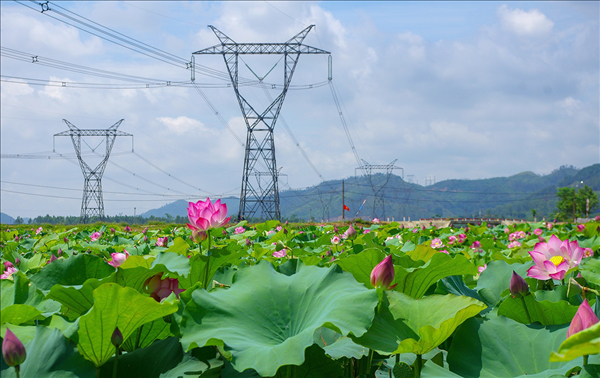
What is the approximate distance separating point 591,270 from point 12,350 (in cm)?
211

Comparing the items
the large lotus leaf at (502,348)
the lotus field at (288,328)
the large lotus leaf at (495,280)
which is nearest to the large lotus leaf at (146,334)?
the lotus field at (288,328)

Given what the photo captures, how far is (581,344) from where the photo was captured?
43 centimetres

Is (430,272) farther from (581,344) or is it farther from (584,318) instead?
(581,344)

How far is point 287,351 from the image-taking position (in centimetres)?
69

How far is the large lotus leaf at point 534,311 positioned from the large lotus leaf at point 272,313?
0.40 m

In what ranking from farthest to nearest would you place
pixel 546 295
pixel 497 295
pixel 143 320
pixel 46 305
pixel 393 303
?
1. pixel 497 295
2. pixel 546 295
3. pixel 46 305
4. pixel 393 303
5. pixel 143 320

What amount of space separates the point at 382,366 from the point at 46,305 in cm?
91

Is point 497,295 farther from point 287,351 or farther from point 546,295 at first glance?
point 287,351

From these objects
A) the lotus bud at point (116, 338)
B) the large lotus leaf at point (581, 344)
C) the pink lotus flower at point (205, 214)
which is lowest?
the lotus bud at point (116, 338)

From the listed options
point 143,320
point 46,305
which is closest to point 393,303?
point 143,320

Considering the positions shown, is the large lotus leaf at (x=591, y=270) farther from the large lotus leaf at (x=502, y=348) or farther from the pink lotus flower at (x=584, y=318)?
the pink lotus flower at (x=584, y=318)

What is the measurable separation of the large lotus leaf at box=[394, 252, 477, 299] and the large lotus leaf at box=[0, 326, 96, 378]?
0.82 m

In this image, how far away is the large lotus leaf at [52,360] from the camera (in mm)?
700

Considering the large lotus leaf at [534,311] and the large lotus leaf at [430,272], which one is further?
the large lotus leaf at [430,272]
